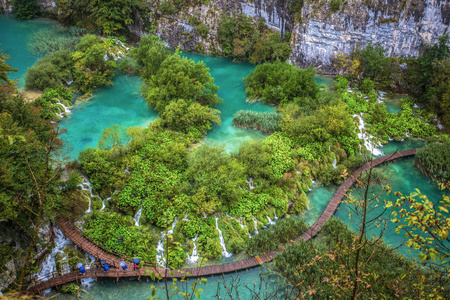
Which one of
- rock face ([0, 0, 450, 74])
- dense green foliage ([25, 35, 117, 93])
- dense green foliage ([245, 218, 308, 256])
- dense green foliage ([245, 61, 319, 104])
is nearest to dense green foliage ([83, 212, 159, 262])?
dense green foliage ([245, 218, 308, 256])

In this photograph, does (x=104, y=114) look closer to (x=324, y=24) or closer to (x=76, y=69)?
(x=76, y=69)

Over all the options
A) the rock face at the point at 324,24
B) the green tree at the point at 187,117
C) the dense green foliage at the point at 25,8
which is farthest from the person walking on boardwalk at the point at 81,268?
the dense green foliage at the point at 25,8

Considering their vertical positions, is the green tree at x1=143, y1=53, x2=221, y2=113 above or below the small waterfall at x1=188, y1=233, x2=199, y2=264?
above

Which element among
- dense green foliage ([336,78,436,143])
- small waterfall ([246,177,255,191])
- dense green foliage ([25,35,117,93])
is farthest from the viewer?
dense green foliage ([25,35,117,93])

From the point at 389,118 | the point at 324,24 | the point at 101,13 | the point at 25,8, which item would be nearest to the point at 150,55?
the point at 101,13

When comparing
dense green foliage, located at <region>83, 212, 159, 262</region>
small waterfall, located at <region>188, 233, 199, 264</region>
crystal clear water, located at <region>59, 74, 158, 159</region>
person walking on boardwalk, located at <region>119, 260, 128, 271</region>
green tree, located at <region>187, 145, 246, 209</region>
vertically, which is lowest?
small waterfall, located at <region>188, 233, 199, 264</region>

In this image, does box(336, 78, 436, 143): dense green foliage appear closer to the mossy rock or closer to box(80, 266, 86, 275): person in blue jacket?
the mossy rock

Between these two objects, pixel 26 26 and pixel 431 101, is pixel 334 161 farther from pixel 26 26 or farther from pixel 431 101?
pixel 26 26

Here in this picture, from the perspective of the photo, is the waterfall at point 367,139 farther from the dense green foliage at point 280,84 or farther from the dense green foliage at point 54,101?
the dense green foliage at point 54,101
